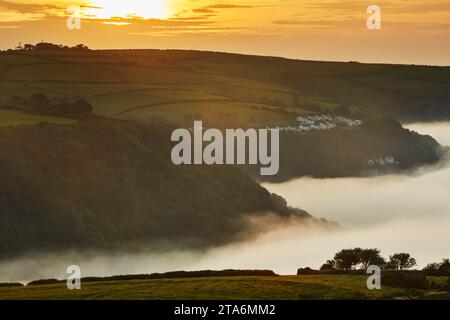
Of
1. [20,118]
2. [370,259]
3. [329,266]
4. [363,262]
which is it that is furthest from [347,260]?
[20,118]

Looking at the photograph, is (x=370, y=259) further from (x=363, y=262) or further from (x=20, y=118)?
(x=20, y=118)

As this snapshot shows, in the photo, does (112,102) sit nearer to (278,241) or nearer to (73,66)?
(73,66)

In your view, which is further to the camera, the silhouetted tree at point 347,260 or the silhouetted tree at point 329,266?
the silhouetted tree at point 347,260

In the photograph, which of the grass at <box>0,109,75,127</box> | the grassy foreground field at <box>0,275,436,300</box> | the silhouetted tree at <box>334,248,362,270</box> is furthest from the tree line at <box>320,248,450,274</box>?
the grass at <box>0,109,75,127</box>

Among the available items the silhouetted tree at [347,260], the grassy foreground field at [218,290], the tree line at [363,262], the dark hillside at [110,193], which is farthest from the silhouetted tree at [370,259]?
the dark hillside at [110,193]

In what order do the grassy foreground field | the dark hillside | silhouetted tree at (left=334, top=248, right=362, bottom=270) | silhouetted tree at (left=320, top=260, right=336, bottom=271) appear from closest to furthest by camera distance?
the grassy foreground field → silhouetted tree at (left=320, top=260, right=336, bottom=271) → silhouetted tree at (left=334, top=248, right=362, bottom=270) → the dark hillside

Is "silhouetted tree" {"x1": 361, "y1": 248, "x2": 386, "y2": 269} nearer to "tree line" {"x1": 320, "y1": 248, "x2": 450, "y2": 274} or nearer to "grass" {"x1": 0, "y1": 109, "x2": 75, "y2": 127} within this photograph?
"tree line" {"x1": 320, "y1": 248, "x2": 450, "y2": 274}

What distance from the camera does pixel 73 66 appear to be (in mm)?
196000

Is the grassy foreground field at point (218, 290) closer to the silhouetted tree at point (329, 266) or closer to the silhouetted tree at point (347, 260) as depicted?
the silhouetted tree at point (329, 266)

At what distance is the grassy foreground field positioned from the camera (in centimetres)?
7088

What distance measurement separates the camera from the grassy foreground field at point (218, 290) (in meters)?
70.9
